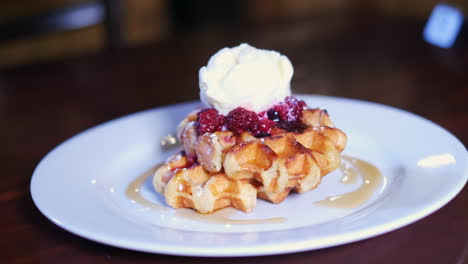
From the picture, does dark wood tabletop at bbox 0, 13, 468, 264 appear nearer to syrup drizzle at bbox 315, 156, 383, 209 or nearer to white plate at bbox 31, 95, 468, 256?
white plate at bbox 31, 95, 468, 256

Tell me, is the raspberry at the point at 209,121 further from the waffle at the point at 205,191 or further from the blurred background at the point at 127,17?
the blurred background at the point at 127,17

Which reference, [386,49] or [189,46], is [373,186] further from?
[189,46]

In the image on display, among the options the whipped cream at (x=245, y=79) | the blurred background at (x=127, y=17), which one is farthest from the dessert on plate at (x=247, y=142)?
the blurred background at (x=127, y=17)

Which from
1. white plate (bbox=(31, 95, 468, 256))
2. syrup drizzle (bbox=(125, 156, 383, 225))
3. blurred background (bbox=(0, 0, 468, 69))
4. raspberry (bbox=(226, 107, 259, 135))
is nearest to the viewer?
white plate (bbox=(31, 95, 468, 256))

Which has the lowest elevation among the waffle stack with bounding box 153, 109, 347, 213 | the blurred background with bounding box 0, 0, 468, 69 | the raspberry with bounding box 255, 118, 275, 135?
the blurred background with bounding box 0, 0, 468, 69

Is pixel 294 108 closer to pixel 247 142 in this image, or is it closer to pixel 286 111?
pixel 286 111

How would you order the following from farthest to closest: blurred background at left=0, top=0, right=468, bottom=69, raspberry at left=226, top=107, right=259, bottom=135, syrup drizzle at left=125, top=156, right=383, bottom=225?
blurred background at left=0, top=0, right=468, bottom=69 < raspberry at left=226, top=107, right=259, bottom=135 < syrup drizzle at left=125, top=156, right=383, bottom=225

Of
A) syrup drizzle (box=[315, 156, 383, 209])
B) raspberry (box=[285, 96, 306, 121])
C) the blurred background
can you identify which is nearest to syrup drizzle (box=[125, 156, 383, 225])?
syrup drizzle (box=[315, 156, 383, 209])

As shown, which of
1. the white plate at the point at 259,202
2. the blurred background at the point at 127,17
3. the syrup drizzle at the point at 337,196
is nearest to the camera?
the white plate at the point at 259,202
